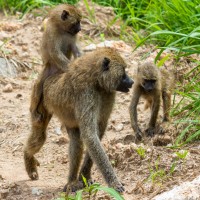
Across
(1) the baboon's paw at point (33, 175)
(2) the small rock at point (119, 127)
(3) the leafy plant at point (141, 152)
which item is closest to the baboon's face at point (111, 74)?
(3) the leafy plant at point (141, 152)

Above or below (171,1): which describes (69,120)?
below

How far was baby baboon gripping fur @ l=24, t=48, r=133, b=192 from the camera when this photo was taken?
621 cm

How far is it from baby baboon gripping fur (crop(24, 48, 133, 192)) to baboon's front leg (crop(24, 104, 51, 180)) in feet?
1.00

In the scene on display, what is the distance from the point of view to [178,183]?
6.01 metres

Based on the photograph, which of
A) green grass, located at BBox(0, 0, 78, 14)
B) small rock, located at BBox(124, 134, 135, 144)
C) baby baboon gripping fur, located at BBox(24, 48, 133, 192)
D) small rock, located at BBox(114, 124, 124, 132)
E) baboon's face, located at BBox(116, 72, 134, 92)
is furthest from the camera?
green grass, located at BBox(0, 0, 78, 14)

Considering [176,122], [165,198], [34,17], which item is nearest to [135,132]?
[176,122]

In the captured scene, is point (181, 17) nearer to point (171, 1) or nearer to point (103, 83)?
point (171, 1)

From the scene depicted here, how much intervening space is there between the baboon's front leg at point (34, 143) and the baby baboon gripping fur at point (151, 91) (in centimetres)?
128

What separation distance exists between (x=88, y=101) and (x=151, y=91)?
79.6 inches

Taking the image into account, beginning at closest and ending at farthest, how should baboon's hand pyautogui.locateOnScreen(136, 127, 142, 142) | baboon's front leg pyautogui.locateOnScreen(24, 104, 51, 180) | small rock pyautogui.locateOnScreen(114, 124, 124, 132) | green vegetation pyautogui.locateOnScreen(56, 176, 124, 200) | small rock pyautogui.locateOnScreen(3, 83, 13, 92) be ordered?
green vegetation pyautogui.locateOnScreen(56, 176, 124, 200) < baboon's front leg pyautogui.locateOnScreen(24, 104, 51, 180) < baboon's hand pyautogui.locateOnScreen(136, 127, 142, 142) < small rock pyautogui.locateOnScreen(114, 124, 124, 132) < small rock pyautogui.locateOnScreen(3, 83, 13, 92)

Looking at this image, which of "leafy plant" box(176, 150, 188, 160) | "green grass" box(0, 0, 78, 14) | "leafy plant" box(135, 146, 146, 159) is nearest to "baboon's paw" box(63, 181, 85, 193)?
"leafy plant" box(135, 146, 146, 159)

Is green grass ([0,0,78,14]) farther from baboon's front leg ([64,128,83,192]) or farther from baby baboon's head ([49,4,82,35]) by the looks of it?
baboon's front leg ([64,128,83,192])

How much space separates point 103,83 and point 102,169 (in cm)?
81

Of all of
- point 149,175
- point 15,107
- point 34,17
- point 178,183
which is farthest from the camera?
point 34,17
